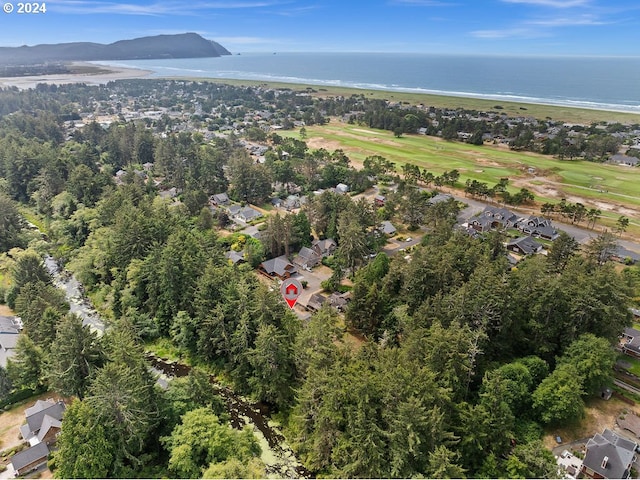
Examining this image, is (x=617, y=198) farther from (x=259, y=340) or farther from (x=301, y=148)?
(x=259, y=340)

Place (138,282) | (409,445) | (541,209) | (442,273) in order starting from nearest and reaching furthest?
(409,445) < (442,273) < (138,282) < (541,209)

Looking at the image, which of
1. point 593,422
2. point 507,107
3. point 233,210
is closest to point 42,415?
point 593,422

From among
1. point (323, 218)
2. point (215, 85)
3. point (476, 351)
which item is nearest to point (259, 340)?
point (476, 351)

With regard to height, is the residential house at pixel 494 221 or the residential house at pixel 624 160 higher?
the residential house at pixel 624 160

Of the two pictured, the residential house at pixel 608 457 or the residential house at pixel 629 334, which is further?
the residential house at pixel 629 334

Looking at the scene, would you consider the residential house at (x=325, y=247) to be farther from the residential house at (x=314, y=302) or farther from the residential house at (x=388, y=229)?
the residential house at (x=314, y=302)

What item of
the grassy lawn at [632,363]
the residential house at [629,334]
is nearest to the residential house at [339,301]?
the grassy lawn at [632,363]
